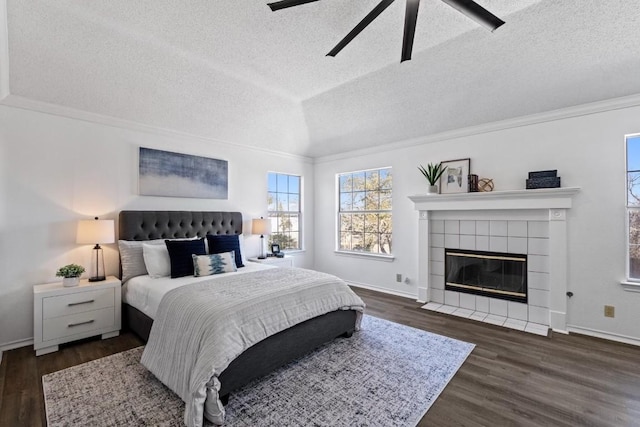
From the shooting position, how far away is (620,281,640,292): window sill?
9.64 feet

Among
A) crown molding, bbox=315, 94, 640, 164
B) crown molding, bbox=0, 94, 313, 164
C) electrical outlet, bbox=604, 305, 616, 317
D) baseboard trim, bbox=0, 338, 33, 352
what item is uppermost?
crown molding, bbox=315, 94, 640, 164

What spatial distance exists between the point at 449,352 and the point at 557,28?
3.03 m

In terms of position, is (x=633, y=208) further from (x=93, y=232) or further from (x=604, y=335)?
(x=93, y=232)

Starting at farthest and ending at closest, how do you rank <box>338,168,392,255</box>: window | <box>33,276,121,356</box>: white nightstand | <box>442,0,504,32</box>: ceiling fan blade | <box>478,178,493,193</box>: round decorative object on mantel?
<box>338,168,392,255</box>: window → <box>478,178,493,193</box>: round decorative object on mantel → <box>33,276,121,356</box>: white nightstand → <box>442,0,504,32</box>: ceiling fan blade

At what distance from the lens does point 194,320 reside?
210cm

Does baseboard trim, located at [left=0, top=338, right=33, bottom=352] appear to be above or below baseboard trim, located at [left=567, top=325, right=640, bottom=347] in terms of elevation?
below

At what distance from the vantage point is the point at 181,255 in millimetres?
3281

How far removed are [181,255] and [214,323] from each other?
5.12ft

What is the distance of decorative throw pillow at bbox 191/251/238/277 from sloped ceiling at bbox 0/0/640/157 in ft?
6.04

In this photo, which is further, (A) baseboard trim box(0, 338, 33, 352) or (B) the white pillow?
(B) the white pillow

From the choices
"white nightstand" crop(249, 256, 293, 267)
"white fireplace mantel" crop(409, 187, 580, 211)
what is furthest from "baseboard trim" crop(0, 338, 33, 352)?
"white fireplace mantel" crop(409, 187, 580, 211)

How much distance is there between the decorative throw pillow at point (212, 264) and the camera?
324 centimetres

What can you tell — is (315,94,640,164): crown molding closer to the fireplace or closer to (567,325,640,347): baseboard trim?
the fireplace

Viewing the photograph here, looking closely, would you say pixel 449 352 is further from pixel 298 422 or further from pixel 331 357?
pixel 298 422
